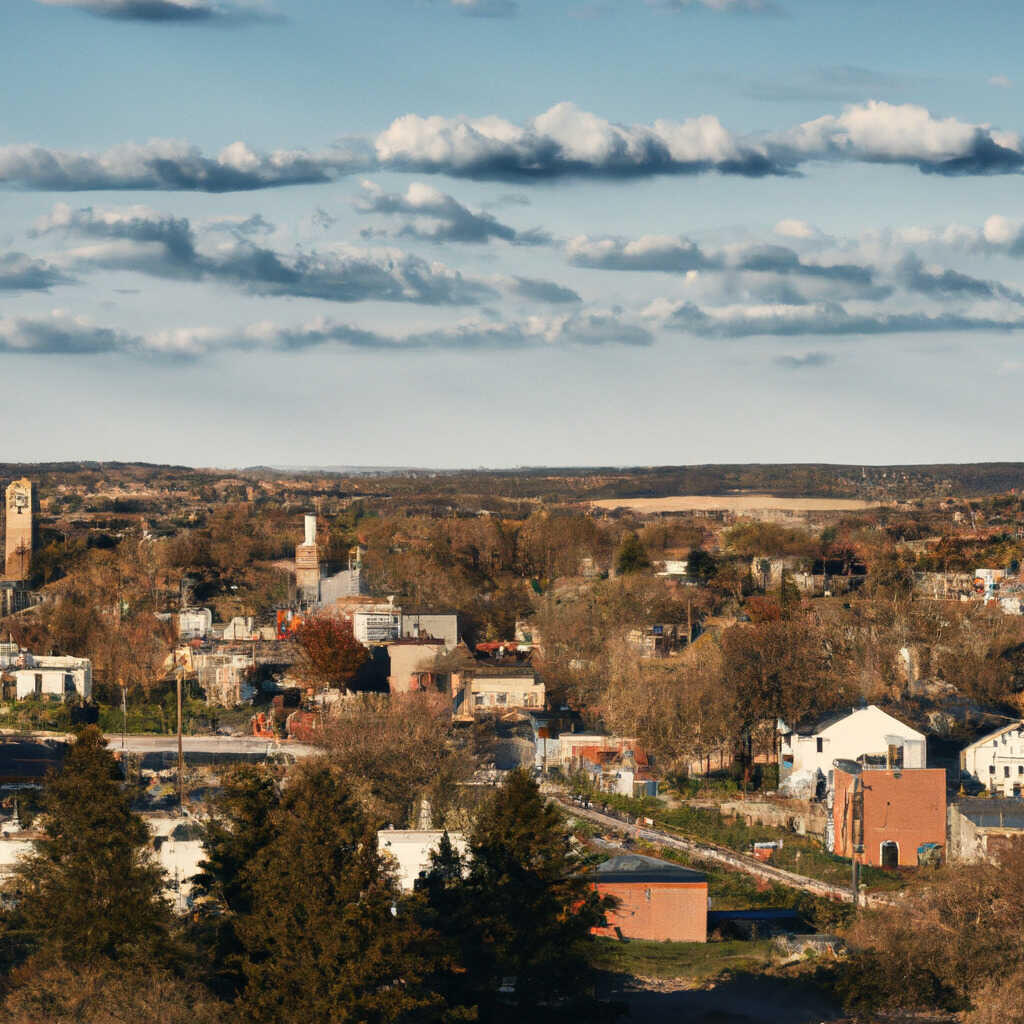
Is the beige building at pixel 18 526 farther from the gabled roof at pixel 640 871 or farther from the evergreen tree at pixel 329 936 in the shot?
the evergreen tree at pixel 329 936

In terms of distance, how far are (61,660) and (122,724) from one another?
20.1 feet

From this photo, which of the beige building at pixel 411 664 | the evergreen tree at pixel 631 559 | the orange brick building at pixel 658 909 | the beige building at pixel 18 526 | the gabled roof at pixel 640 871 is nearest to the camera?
the orange brick building at pixel 658 909

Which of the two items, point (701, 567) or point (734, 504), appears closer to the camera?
point (701, 567)

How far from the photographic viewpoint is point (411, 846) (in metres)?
32.4

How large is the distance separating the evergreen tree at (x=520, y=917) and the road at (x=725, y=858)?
9.72 metres

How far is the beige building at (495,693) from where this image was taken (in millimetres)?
53500

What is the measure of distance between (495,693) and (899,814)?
18039mm

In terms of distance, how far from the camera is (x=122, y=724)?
166 feet

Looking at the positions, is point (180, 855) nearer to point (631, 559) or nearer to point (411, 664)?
point (411, 664)

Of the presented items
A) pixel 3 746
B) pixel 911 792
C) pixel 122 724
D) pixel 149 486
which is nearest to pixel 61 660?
pixel 122 724

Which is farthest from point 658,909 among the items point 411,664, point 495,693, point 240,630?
point 240,630

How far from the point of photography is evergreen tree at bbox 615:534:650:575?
8288 centimetres

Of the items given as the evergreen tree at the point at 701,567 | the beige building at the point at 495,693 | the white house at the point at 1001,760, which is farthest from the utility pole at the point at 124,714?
the evergreen tree at the point at 701,567

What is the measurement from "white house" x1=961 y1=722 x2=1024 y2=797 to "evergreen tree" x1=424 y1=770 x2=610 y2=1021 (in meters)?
20.9
